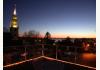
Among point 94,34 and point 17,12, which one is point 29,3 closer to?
point 17,12

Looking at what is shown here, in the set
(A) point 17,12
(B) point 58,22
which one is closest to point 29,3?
(A) point 17,12

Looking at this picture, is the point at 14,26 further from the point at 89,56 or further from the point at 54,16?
the point at 89,56

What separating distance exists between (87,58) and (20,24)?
824 mm

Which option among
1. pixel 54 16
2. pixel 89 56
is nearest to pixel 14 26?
pixel 54 16

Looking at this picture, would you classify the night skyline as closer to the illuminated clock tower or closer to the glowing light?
the illuminated clock tower

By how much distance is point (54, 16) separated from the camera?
1.89 m

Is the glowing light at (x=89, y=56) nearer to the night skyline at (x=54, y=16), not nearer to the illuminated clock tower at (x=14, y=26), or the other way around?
the night skyline at (x=54, y=16)

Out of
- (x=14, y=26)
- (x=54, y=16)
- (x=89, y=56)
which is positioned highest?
(x=54, y=16)

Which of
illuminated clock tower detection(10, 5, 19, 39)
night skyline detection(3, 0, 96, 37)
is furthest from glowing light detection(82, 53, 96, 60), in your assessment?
illuminated clock tower detection(10, 5, 19, 39)

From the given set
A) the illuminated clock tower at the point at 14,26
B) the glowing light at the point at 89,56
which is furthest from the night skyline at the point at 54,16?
the glowing light at the point at 89,56

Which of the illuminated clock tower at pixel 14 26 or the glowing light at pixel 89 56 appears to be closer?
the glowing light at pixel 89 56

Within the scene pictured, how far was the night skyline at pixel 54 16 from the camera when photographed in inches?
70.7

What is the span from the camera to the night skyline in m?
1.80

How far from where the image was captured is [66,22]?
1875mm
